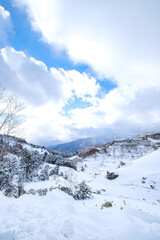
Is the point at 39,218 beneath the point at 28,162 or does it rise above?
above

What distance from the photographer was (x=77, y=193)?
28.9ft

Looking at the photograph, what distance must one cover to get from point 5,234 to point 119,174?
18.2 metres

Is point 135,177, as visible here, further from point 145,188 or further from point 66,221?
point 66,221

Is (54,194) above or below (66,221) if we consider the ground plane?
below

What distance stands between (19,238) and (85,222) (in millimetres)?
2216

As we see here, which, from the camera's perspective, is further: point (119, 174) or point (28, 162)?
point (28, 162)

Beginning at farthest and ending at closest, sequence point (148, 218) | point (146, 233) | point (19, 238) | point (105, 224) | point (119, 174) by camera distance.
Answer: point (119, 174)
point (148, 218)
point (105, 224)
point (146, 233)
point (19, 238)

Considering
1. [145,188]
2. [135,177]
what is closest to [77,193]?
[145,188]

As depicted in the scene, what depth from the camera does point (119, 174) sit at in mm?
17984

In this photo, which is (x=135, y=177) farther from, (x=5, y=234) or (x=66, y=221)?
(x=5, y=234)

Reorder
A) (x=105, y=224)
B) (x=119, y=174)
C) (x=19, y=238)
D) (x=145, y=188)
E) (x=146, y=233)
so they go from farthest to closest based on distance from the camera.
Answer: (x=119, y=174) → (x=145, y=188) → (x=105, y=224) → (x=146, y=233) → (x=19, y=238)

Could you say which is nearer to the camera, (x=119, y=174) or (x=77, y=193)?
(x=77, y=193)

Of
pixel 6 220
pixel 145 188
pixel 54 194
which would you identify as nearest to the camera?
pixel 6 220

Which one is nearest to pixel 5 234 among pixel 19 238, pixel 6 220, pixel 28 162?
pixel 19 238
